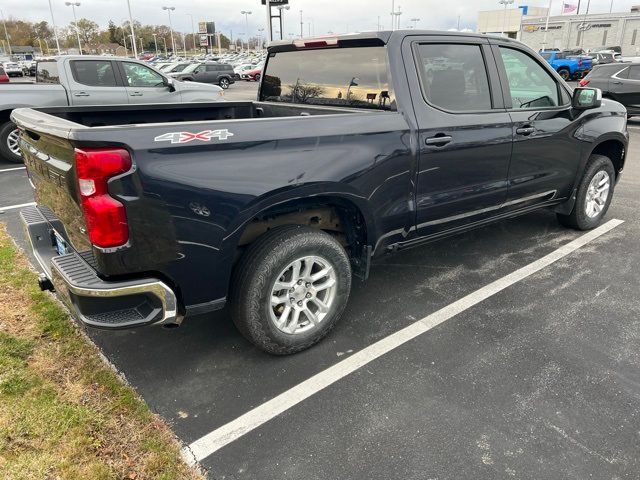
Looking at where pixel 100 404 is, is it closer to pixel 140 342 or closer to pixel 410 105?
pixel 140 342

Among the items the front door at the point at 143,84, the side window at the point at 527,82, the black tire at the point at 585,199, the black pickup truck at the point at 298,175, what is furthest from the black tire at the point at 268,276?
the front door at the point at 143,84

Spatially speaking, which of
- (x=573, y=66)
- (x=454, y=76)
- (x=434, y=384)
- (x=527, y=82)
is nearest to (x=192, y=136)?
(x=434, y=384)

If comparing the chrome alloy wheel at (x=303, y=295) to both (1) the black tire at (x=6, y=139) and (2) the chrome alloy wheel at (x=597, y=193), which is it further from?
(1) the black tire at (x=6, y=139)

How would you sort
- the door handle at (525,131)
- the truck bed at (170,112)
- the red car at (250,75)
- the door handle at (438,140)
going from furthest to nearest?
the red car at (250,75), the door handle at (525,131), the truck bed at (170,112), the door handle at (438,140)

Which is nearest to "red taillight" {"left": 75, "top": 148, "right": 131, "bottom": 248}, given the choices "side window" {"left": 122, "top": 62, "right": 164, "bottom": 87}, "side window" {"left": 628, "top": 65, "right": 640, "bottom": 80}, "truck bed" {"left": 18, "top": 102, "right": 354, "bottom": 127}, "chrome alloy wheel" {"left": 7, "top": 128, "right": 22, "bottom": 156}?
"truck bed" {"left": 18, "top": 102, "right": 354, "bottom": 127}

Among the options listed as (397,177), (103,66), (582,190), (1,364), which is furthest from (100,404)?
(103,66)

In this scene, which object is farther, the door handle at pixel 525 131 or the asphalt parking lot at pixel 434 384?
the door handle at pixel 525 131

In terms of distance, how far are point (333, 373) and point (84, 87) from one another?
27.5 ft

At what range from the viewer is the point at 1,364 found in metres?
2.93

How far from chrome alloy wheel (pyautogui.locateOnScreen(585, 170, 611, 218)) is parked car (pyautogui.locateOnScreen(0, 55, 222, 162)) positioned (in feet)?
23.2

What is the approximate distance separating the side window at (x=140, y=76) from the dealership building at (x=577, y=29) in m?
60.0

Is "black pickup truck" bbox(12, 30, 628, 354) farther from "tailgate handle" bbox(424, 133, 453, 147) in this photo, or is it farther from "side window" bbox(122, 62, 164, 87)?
"side window" bbox(122, 62, 164, 87)

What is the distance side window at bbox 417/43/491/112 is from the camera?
11.3 ft

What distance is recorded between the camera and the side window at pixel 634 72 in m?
13.1
